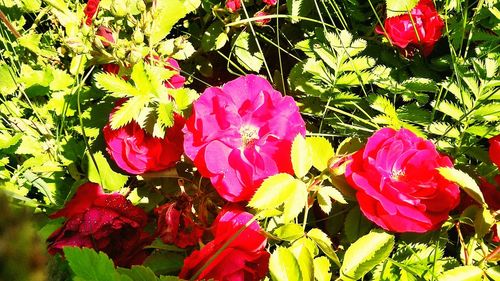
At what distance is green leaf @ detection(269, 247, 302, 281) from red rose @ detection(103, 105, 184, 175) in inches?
13.4

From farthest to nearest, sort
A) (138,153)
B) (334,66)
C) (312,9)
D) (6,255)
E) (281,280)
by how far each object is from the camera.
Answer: (312,9), (334,66), (138,153), (281,280), (6,255)

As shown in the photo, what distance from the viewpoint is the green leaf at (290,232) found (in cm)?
80

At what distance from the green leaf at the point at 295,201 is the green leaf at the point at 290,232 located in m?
0.02

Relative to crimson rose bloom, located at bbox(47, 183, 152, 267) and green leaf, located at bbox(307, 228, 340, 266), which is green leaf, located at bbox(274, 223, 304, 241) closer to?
green leaf, located at bbox(307, 228, 340, 266)

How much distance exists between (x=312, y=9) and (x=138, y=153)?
579mm

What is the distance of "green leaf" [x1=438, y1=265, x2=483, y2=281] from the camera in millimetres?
778

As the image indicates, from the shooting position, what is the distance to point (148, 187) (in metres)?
1.11

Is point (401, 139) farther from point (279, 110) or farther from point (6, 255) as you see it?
point (6, 255)

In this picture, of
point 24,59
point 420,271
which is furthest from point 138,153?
point 24,59

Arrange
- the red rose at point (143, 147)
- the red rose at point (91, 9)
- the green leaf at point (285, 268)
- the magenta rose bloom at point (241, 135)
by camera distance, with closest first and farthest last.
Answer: the green leaf at point (285, 268) < the magenta rose bloom at point (241, 135) < the red rose at point (143, 147) < the red rose at point (91, 9)

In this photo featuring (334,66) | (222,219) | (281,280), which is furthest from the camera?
(334,66)

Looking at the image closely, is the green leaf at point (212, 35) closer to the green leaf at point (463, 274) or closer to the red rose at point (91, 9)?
the red rose at point (91, 9)

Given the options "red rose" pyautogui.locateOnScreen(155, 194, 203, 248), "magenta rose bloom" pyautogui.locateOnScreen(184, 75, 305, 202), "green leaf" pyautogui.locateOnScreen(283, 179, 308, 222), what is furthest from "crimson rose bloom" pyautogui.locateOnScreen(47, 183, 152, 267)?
"green leaf" pyautogui.locateOnScreen(283, 179, 308, 222)

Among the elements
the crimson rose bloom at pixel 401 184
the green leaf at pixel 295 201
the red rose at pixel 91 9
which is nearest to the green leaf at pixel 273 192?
the green leaf at pixel 295 201
